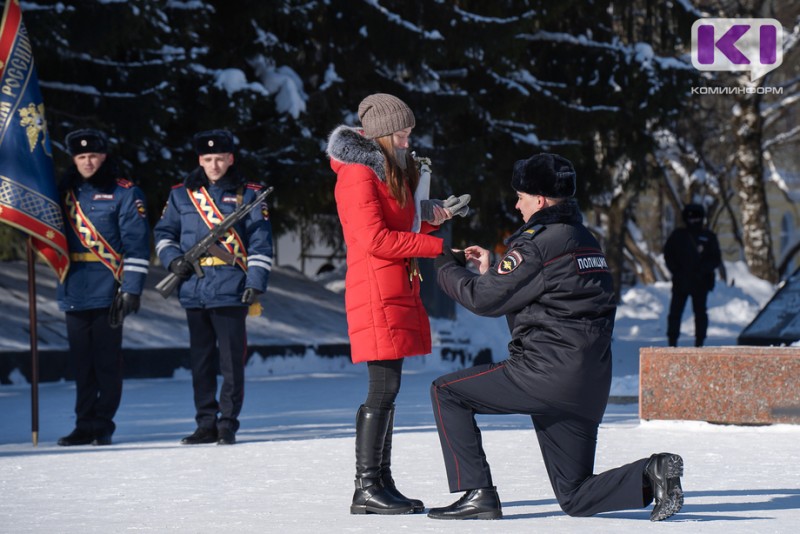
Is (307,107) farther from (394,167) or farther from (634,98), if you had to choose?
(394,167)

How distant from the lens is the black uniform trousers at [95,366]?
9.19 m

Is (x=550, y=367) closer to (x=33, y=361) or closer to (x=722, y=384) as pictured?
(x=722, y=384)

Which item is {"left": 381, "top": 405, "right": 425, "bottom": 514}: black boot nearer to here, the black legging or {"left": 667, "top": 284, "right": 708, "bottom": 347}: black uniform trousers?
A: the black legging

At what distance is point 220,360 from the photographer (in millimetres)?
9062

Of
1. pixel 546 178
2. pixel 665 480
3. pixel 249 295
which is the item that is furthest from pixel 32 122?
pixel 665 480

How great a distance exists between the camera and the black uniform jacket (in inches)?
224

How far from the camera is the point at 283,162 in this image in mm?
16672

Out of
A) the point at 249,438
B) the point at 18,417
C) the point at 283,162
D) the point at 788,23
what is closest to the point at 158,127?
the point at 283,162

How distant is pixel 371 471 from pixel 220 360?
306 cm

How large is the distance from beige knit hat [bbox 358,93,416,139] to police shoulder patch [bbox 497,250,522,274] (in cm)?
82

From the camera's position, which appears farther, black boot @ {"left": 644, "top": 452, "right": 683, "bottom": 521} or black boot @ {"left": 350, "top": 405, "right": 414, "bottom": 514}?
black boot @ {"left": 350, "top": 405, "right": 414, "bottom": 514}

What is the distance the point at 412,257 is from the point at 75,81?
31.6 ft

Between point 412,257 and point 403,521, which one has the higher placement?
point 412,257

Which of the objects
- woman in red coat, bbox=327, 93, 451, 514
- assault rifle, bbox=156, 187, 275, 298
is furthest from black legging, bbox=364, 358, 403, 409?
assault rifle, bbox=156, 187, 275, 298
